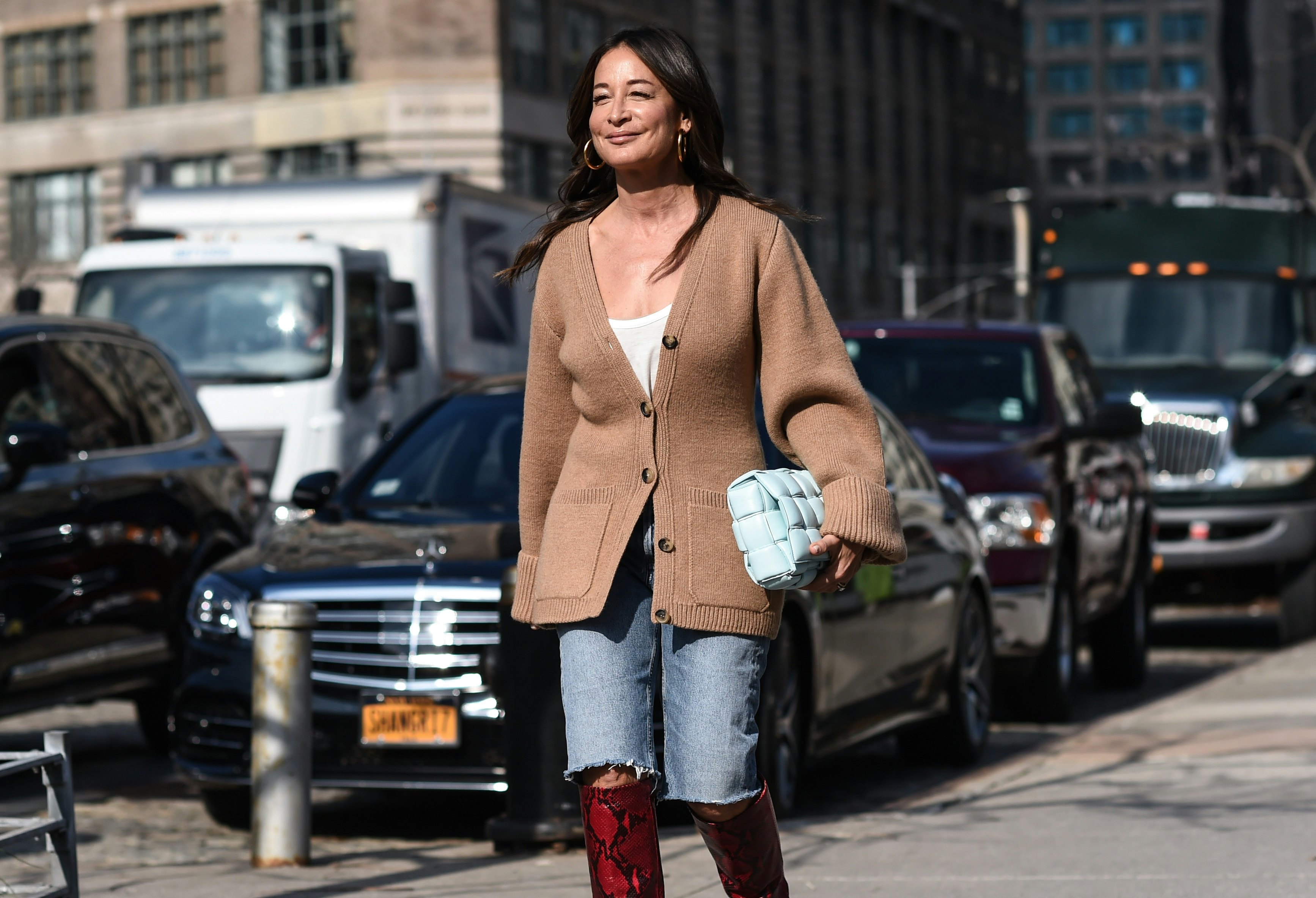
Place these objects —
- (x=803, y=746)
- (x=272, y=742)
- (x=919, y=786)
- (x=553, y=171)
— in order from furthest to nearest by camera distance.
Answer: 1. (x=553, y=171)
2. (x=919, y=786)
3. (x=803, y=746)
4. (x=272, y=742)

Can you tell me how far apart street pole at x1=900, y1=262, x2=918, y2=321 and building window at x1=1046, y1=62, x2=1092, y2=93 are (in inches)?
3084

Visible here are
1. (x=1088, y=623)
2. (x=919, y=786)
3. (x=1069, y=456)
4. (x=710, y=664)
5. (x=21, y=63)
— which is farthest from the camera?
(x=21, y=63)

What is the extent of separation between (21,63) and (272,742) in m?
44.6

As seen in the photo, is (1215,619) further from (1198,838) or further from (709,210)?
(709,210)

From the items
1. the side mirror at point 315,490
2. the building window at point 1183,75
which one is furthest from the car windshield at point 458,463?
the building window at point 1183,75

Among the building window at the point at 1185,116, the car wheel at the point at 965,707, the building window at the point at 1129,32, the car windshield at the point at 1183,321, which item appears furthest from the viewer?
the building window at the point at 1129,32

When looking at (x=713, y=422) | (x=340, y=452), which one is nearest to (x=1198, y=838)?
(x=713, y=422)

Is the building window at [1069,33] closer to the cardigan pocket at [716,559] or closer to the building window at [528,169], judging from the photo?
the building window at [528,169]

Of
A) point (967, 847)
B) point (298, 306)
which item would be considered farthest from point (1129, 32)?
point (967, 847)

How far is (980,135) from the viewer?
7188 centimetres

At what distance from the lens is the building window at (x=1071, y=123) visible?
140 meters

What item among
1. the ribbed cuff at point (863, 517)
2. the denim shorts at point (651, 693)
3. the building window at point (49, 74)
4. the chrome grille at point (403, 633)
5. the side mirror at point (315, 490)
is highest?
the building window at point (49, 74)

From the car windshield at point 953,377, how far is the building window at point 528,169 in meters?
30.1

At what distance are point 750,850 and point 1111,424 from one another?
24.0 feet
